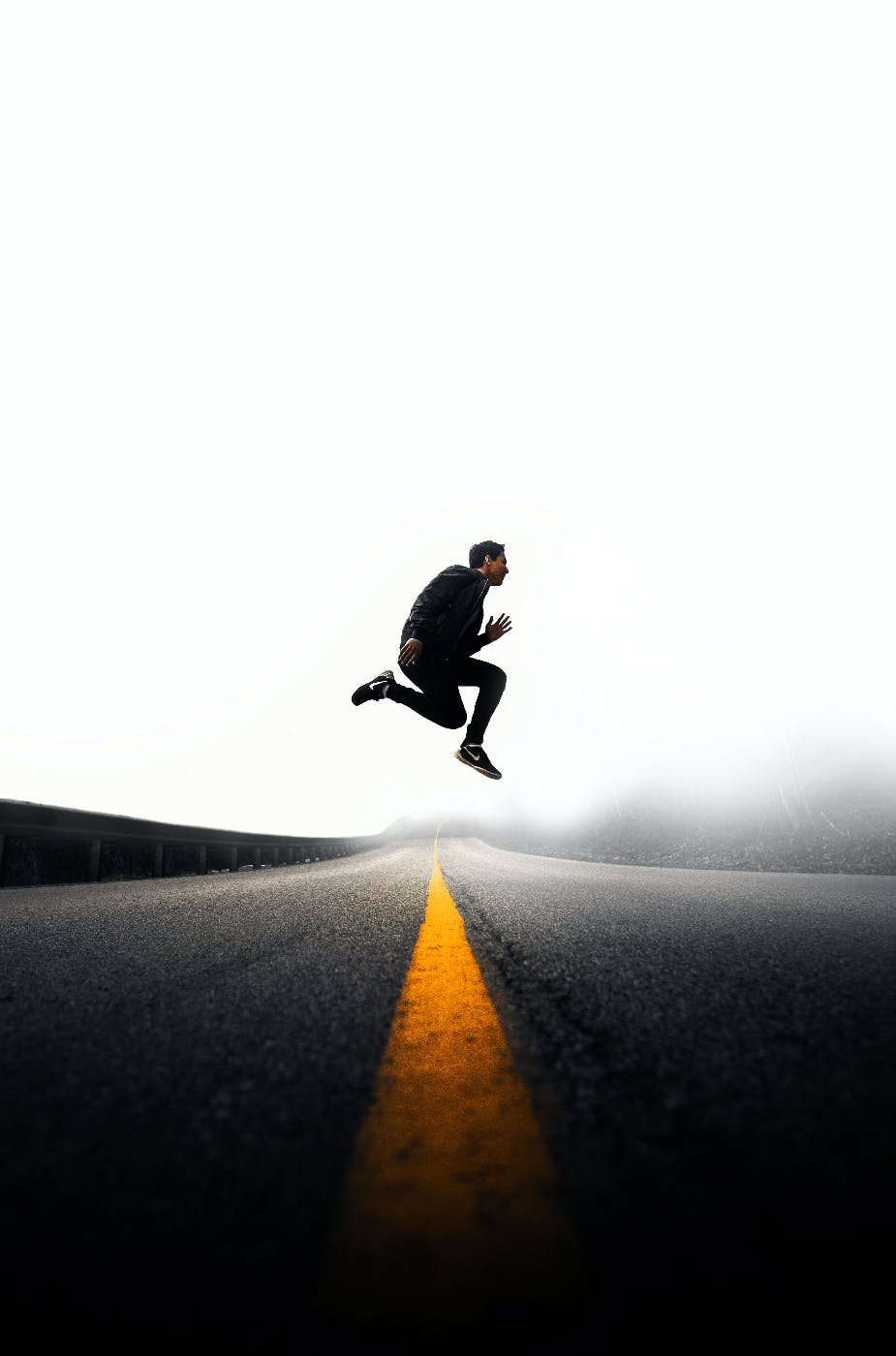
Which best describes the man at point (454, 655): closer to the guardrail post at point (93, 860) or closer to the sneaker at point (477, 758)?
the sneaker at point (477, 758)

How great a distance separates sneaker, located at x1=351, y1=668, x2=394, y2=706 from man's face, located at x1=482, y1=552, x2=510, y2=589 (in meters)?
1.31

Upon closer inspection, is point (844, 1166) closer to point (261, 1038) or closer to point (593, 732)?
point (261, 1038)

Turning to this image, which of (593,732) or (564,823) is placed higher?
(593,732)

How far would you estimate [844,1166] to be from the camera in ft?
3.26

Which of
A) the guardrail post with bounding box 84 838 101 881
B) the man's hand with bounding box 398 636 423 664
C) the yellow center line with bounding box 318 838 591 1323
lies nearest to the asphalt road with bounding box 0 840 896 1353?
the yellow center line with bounding box 318 838 591 1323

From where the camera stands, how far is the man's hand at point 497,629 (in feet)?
20.3

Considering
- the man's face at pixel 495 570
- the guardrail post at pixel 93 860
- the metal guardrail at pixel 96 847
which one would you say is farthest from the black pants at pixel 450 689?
the guardrail post at pixel 93 860

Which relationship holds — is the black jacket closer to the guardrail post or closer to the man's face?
the man's face

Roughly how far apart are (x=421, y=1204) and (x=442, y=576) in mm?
5289

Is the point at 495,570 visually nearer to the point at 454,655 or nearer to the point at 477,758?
the point at 454,655

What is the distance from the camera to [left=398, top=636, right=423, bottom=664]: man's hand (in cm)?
575

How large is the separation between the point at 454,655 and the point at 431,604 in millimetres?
526

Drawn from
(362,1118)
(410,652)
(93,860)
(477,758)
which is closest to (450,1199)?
(362,1118)

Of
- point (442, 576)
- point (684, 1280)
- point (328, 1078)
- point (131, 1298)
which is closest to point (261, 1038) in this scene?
point (328, 1078)
